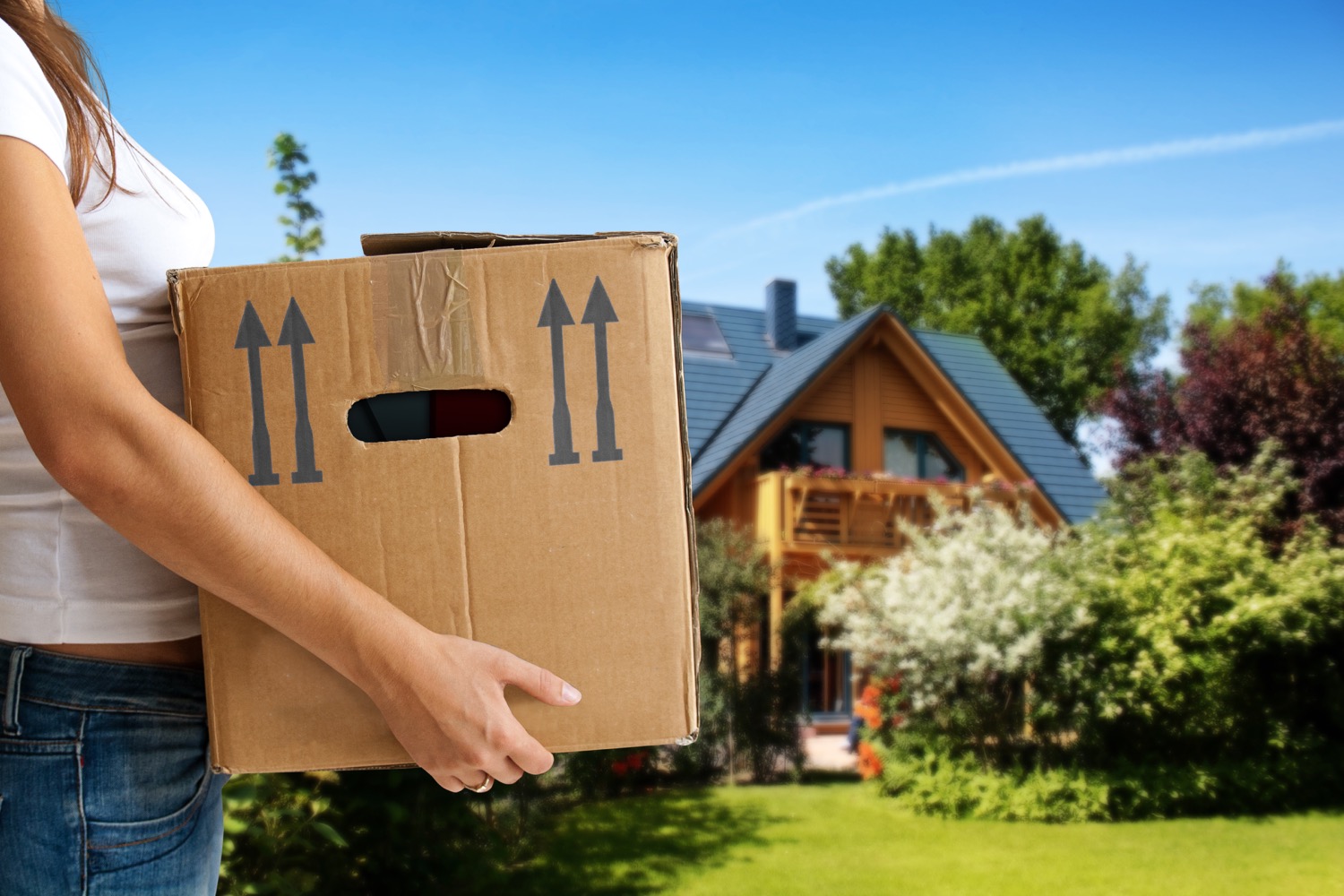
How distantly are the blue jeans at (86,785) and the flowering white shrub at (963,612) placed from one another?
8773mm

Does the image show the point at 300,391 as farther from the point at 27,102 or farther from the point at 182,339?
the point at 27,102

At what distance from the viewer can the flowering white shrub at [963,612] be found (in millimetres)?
9211

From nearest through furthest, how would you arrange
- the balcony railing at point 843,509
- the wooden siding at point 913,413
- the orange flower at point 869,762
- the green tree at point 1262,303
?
1. the orange flower at point 869,762
2. the balcony railing at point 843,509
3. the wooden siding at point 913,413
4. the green tree at point 1262,303

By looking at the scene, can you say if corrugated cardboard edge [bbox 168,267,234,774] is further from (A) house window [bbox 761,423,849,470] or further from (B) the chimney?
(B) the chimney

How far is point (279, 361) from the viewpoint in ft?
3.19

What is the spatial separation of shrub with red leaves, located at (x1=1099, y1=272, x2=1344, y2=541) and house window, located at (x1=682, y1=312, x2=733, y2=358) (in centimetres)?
614

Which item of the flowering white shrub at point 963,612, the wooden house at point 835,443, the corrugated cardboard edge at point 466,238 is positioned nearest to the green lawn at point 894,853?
the flowering white shrub at point 963,612

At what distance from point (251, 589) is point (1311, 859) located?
889 cm

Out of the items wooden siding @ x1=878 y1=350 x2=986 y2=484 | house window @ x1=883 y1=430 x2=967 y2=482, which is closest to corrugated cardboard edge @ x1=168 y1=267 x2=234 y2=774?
wooden siding @ x1=878 y1=350 x2=986 y2=484

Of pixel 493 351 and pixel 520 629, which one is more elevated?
pixel 493 351

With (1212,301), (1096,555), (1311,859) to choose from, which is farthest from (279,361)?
(1212,301)

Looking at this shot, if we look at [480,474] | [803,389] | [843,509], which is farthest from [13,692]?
[843,509]

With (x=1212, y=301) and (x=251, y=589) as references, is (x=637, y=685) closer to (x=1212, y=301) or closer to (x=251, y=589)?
(x=251, y=589)

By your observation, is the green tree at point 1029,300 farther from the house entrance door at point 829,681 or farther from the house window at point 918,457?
the house entrance door at point 829,681
